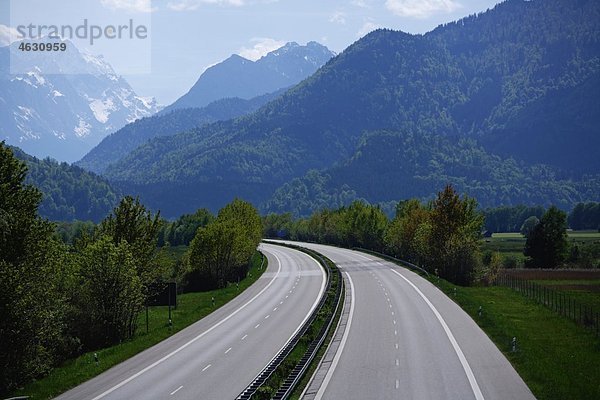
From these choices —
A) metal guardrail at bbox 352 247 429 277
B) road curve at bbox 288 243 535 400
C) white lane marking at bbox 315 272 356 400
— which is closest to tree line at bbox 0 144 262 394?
white lane marking at bbox 315 272 356 400

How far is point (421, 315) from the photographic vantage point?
5522 cm

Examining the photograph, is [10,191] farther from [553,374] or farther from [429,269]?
[429,269]

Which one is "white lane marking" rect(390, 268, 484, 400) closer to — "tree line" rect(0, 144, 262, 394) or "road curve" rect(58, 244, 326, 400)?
"road curve" rect(58, 244, 326, 400)

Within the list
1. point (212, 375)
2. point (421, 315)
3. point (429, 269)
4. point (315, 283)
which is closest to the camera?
point (212, 375)

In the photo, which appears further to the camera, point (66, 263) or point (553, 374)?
point (66, 263)

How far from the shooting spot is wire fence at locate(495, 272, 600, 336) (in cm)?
5321

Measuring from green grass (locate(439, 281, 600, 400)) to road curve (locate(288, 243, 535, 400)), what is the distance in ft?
2.82

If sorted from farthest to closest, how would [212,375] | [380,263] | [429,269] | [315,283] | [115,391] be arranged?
[380,263] < [429,269] < [315,283] < [212,375] < [115,391]

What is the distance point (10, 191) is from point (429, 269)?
2569 inches

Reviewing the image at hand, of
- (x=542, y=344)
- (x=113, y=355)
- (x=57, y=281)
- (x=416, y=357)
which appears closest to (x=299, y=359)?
(x=416, y=357)

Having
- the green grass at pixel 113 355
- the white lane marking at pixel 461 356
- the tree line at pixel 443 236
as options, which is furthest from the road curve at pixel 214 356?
the tree line at pixel 443 236

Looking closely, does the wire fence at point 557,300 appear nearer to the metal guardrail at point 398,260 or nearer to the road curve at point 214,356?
the metal guardrail at point 398,260

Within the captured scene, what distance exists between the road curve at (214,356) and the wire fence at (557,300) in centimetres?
2073

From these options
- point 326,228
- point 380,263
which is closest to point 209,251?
point 380,263
